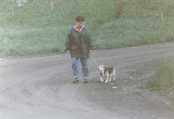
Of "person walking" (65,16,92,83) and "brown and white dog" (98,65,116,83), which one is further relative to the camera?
"brown and white dog" (98,65,116,83)

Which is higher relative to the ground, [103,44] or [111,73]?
[111,73]

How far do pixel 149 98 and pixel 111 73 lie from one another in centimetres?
327

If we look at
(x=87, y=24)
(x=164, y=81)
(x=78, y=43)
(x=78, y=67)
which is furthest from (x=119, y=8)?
(x=164, y=81)

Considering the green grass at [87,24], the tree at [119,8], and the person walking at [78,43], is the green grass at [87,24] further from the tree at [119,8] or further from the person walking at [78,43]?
the person walking at [78,43]

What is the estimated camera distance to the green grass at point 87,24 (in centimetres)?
3152

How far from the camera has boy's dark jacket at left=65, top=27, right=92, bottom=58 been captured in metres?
17.9

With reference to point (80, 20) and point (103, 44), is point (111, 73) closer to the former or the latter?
point (80, 20)

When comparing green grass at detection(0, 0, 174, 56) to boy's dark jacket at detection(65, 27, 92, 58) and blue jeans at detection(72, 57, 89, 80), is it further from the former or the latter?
boy's dark jacket at detection(65, 27, 92, 58)

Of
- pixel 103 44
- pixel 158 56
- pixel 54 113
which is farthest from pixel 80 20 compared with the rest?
pixel 103 44

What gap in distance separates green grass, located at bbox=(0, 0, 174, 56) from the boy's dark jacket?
11.0 meters

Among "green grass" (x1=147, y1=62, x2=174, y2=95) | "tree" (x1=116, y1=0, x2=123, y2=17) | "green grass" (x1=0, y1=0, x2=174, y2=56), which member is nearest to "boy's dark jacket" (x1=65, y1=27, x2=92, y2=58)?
"green grass" (x1=147, y1=62, x2=174, y2=95)

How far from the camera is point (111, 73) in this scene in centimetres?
1819

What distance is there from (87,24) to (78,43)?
20.2 metres

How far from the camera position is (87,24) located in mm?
38062
